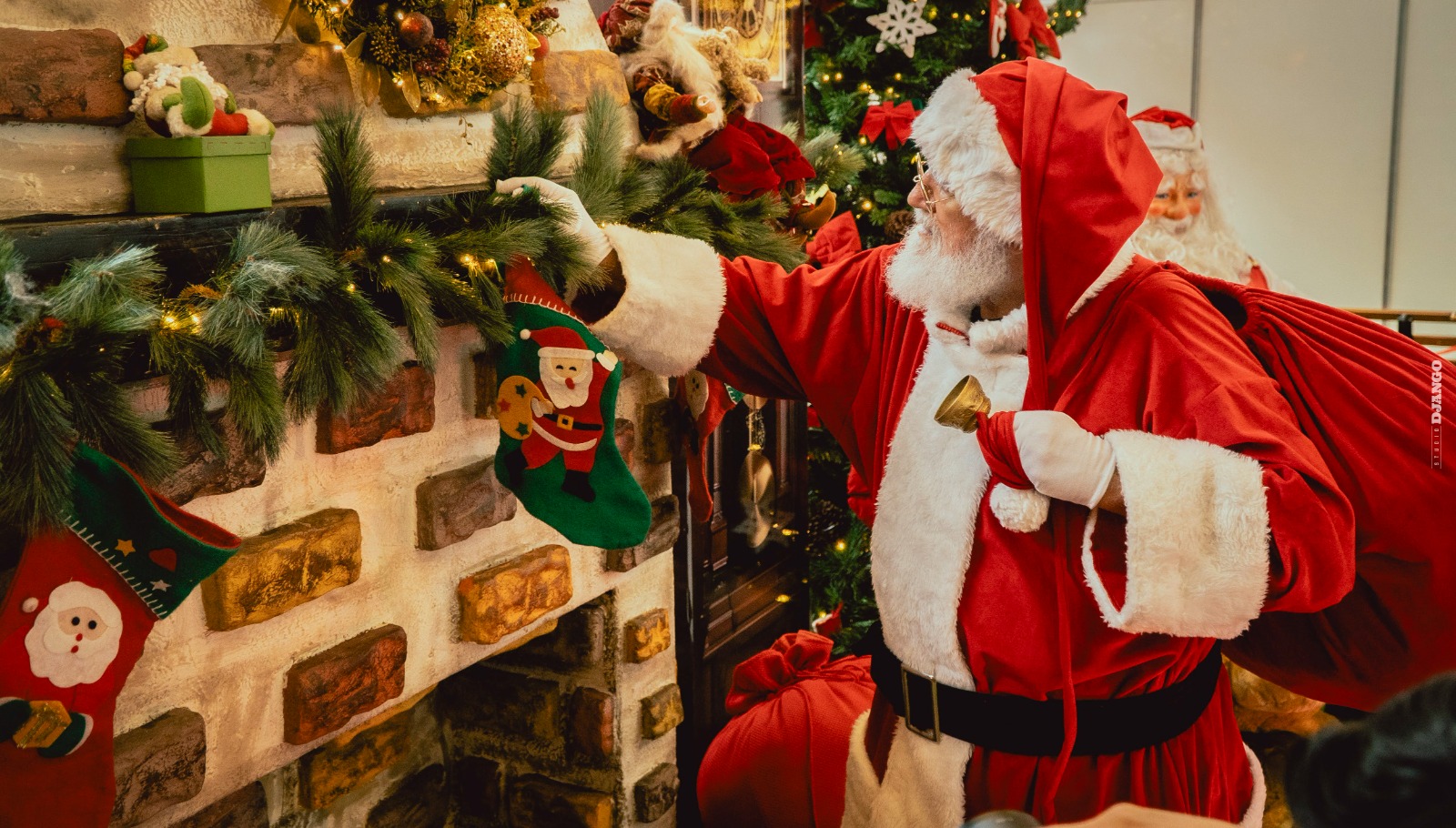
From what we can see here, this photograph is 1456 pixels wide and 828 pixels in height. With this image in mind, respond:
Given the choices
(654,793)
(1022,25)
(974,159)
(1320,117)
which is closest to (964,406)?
(974,159)

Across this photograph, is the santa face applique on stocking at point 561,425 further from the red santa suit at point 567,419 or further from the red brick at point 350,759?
the red brick at point 350,759

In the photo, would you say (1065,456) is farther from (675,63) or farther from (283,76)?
(283,76)

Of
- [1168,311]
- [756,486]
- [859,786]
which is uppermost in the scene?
[1168,311]

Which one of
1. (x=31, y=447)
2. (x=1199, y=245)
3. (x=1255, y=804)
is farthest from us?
(x=1199, y=245)

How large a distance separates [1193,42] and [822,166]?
4.02m

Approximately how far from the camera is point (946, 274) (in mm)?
1618

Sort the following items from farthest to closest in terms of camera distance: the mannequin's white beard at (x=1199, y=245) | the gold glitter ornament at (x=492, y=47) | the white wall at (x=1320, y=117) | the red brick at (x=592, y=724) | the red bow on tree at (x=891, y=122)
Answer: the white wall at (x=1320, y=117)
the mannequin's white beard at (x=1199, y=245)
the red bow on tree at (x=891, y=122)
the red brick at (x=592, y=724)
the gold glitter ornament at (x=492, y=47)

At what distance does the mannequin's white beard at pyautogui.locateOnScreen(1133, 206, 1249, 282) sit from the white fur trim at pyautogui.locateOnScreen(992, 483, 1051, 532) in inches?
90.6

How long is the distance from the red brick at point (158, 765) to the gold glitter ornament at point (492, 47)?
83cm

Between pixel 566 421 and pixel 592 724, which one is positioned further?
pixel 592 724

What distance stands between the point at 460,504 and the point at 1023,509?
0.74m

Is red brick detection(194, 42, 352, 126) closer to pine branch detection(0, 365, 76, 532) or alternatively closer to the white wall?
pine branch detection(0, 365, 76, 532)

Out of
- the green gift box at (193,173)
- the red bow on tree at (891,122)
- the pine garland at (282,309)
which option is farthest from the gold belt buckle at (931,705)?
the red bow on tree at (891,122)

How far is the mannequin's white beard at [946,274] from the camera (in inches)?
62.7
